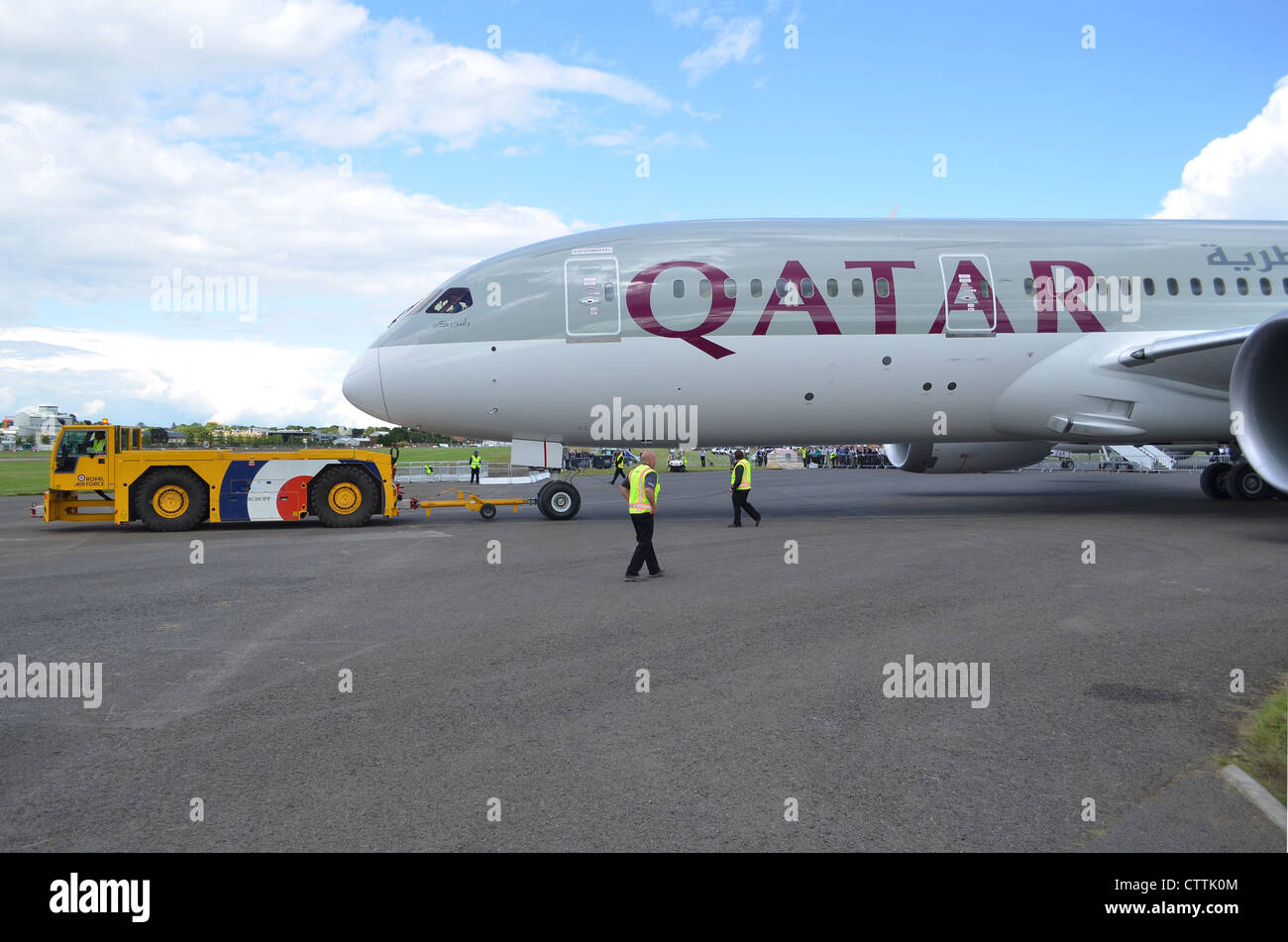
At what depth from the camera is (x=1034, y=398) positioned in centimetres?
1559

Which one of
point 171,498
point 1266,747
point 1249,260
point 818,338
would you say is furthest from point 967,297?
point 171,498

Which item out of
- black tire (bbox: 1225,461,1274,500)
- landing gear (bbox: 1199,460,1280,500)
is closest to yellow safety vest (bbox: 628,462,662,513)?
landing gear (bbox: 1199,460,1280,500)

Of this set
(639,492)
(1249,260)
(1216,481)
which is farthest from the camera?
(1216,481)

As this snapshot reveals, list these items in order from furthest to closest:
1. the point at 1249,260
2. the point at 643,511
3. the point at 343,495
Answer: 1. the point at 1249,260
2. the point at 343,495
3. the point at 643,511

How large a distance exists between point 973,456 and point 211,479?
15.4m

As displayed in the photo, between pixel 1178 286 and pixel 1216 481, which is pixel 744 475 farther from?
pixel 1216 481

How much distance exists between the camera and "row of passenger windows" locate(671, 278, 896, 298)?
49.4ft

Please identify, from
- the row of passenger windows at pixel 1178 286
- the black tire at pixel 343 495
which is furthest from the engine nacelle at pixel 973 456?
the black tire at pixel 343 495

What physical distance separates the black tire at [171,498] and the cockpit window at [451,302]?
5386 mm

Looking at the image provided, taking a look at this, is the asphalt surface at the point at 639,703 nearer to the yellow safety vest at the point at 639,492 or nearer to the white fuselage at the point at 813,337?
the yellow safety vest at the point at 639,492

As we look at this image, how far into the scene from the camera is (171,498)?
52.1ft

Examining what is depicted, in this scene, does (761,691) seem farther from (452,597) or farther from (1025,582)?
(1025,582)

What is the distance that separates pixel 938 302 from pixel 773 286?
295 cm
